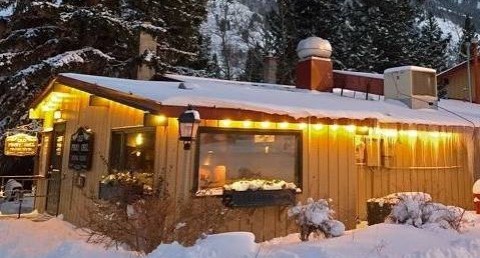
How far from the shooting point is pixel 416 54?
1050 inches

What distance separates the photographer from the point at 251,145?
731 centimetres

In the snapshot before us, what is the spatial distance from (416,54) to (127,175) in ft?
77.0

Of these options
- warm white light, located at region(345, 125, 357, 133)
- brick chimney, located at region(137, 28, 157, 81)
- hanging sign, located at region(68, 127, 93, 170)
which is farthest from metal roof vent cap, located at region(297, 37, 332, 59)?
hanging sign, located at region(68, 127, 93, 170)

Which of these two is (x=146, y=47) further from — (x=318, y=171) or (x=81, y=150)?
(x=318, y=171)

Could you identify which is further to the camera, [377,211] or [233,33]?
[233,33]

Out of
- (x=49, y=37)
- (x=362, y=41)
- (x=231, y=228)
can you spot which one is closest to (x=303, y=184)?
(x=231, y=228)

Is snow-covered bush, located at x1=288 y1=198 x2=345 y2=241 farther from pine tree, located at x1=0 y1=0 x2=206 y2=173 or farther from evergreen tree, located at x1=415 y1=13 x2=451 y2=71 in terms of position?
evergreen tree, located at x1=415 y1=13 x2=451 y2=71

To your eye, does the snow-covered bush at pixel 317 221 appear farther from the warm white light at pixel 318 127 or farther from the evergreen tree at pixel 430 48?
the evergreen tree at pixel 430 48

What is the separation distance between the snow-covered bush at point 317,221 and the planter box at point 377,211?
1916 millimetres

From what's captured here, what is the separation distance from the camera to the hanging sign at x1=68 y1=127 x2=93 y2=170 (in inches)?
343

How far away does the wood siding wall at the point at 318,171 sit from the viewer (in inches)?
269

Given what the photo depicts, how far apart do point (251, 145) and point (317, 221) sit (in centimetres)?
173

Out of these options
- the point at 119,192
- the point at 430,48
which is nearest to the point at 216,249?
the point at 119,192

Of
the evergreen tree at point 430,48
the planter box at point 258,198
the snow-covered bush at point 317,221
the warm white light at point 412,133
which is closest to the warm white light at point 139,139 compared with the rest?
the planter box at point 258,198
